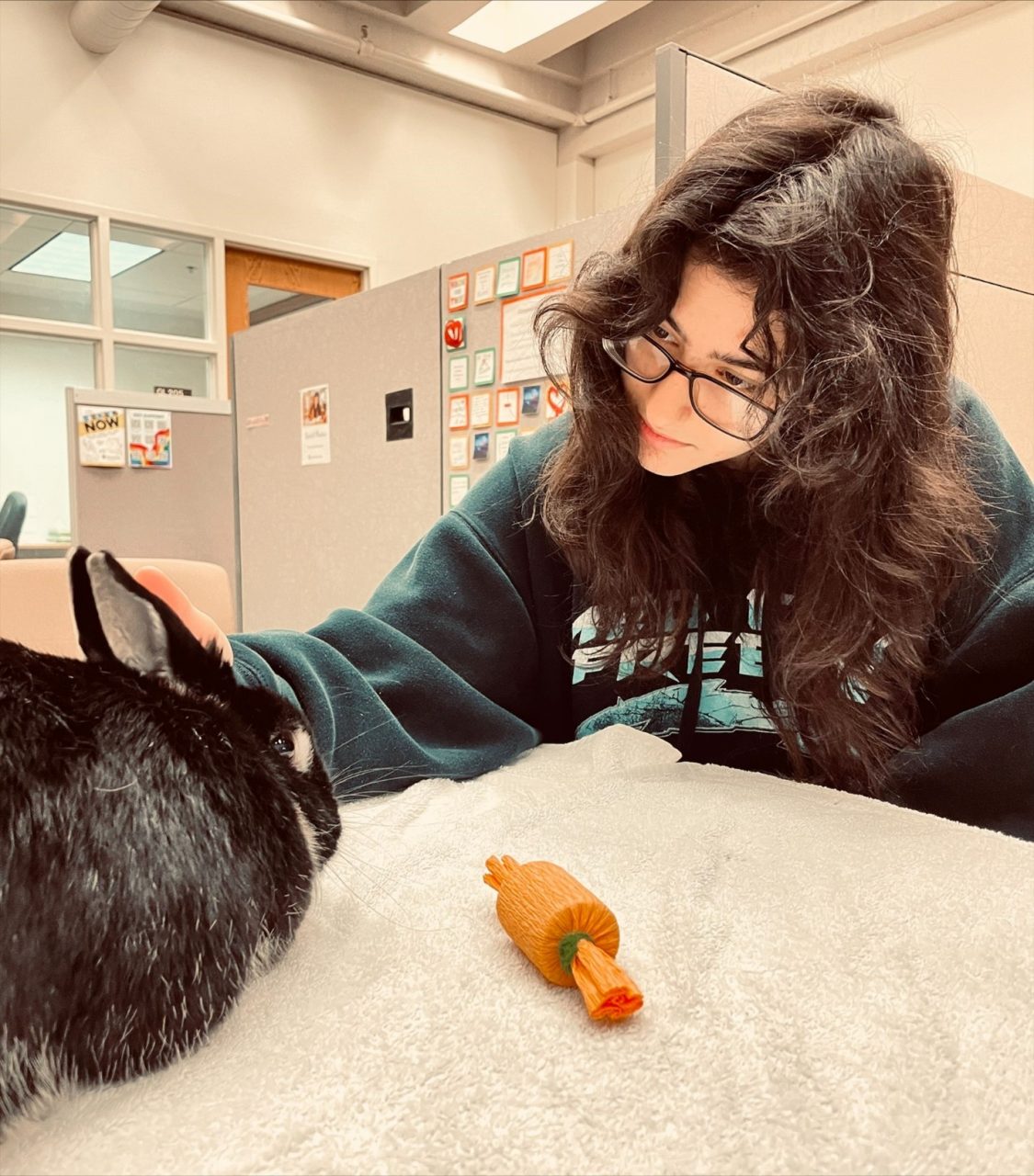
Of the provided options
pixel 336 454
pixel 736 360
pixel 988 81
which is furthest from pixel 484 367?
pixel 988 81

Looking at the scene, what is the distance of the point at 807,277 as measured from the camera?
2.01 ft

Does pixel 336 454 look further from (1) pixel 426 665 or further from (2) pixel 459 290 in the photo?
(1) pixel 426 665

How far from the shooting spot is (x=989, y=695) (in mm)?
769

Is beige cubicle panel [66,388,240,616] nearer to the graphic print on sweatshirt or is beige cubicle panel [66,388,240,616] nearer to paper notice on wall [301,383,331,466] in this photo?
paper notice on wall [301,383,331,466]

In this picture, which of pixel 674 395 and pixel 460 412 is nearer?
pixel 674 395

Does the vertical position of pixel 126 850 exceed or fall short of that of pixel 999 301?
it falls short

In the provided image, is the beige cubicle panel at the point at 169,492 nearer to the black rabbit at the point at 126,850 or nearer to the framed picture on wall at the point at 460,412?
the framed picture on wall at the point at 460,412

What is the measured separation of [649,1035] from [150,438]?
8.49ft

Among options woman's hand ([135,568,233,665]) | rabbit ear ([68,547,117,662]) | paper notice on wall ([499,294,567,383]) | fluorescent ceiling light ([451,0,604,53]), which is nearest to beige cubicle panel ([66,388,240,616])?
paper notice on wall ([499,294,567,383])

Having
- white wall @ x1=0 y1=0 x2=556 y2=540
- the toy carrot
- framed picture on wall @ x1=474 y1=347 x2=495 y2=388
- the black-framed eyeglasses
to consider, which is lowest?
the toy carrot

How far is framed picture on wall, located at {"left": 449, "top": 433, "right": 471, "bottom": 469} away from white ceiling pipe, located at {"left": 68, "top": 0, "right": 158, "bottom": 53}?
339 centimetres

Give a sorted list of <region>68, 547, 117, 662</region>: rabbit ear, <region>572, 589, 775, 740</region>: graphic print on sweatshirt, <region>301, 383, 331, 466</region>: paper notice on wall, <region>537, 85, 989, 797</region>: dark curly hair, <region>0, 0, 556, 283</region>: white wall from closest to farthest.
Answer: <region>68, 547, 117, 662</region>: rabbit ear → <region>537, 85, 989, 797</region>: dark curly hair → <region>572, 589, 775, 740</region>: graphic print on sweatshirt → <region>301, 383, 331, 466</region>: paper notice on wall → <region>0, 0, 556, 283</region>: white wall

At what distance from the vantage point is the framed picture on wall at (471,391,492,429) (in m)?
1.85

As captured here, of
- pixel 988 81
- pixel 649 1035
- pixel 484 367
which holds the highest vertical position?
pixel 988 81
